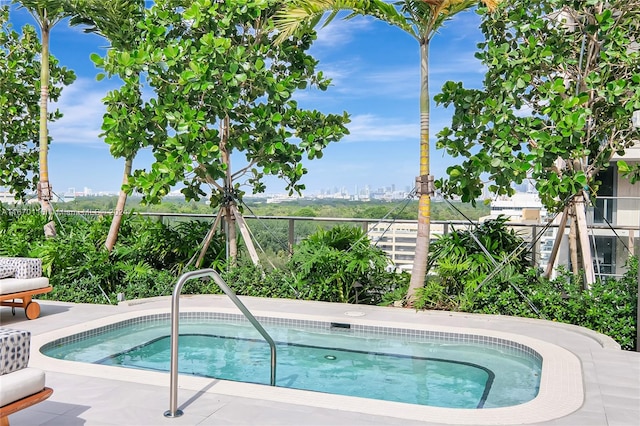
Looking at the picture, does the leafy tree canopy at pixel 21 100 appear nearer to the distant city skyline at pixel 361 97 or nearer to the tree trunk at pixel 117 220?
the distant city skyline at pixel 361 97

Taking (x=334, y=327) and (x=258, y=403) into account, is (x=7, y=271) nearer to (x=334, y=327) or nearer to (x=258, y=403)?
(x=334, y=327)

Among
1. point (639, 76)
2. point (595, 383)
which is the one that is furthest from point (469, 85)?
point (595, 383)

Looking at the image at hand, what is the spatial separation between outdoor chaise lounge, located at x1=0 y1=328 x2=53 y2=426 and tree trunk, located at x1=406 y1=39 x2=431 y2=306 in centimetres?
492

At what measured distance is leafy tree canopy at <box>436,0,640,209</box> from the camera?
632cm

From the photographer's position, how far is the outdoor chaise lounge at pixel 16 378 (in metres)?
2.92

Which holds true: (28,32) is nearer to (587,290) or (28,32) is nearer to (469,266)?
(469,266)

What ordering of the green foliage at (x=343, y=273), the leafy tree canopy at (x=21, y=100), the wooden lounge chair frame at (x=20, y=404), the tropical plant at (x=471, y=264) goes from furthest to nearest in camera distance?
the leafy tree canopy at (x=21, y=100) → the green foliage at (x=343, y=273) → the tropical plant at (x=471, y=264) → the wooden lounge chair frame at (x=20, y=404)

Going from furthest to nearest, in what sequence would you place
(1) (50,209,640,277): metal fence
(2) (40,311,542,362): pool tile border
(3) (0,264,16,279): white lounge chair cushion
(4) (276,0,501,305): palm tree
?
(1) (50,209,640,277): metal fence, (4) (276,0,501,305): palm tree, (3) (0,264,16,279): white lounge chair cushion, (2) (40,311,542,362): pool tile border

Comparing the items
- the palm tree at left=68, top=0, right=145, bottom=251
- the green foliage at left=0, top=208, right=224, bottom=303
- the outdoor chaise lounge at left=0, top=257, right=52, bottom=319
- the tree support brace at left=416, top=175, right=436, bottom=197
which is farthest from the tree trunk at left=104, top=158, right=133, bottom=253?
the tree support brace at left=416, top=175, right=436, bottom=197

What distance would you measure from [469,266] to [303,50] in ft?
13.4

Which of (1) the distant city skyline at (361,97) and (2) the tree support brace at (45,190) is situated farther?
(1) the distant city skyline at (361,97)

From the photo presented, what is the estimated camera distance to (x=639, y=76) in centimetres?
610

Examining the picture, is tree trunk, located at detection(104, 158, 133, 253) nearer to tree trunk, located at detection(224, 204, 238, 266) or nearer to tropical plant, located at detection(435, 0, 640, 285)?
tree trunk, located at detection(224, 204, 238, 266)

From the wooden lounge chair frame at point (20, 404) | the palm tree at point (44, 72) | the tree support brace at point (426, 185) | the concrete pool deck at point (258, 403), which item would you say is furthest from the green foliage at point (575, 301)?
the palm tree at point (44, 72)
